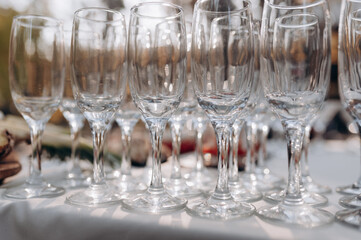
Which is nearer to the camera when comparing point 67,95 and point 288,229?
point 288,229

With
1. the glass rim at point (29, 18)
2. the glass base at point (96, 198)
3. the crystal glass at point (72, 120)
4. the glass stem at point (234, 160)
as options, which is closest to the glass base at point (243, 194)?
the glass stem at point (234, 160)

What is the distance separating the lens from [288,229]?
0.46 meters

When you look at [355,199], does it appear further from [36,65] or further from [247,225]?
[36,65]

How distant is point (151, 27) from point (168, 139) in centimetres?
84

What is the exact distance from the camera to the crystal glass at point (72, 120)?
33.8 inches

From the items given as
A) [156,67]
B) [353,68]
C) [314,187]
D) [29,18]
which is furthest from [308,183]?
[29,18]

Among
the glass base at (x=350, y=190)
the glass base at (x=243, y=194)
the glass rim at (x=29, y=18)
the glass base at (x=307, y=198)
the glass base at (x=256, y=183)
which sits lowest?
the glass base at (x=256, y=183)

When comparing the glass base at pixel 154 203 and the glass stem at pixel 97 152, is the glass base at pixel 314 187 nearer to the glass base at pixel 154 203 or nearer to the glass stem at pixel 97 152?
the glass base at pixel 154 203

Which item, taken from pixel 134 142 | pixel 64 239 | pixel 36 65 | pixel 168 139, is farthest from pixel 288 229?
pixel 168 139

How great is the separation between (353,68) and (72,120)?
0.68 metres

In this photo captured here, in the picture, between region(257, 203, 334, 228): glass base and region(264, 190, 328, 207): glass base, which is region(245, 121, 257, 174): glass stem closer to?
region(264, 190, 328, 207): glass base

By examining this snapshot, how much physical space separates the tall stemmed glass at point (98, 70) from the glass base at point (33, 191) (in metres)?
0.07

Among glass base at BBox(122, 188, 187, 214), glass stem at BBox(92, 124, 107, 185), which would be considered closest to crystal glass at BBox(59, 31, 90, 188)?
glass stem at BBox(92, 124, 107, 185)

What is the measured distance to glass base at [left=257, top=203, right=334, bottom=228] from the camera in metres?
0.49
